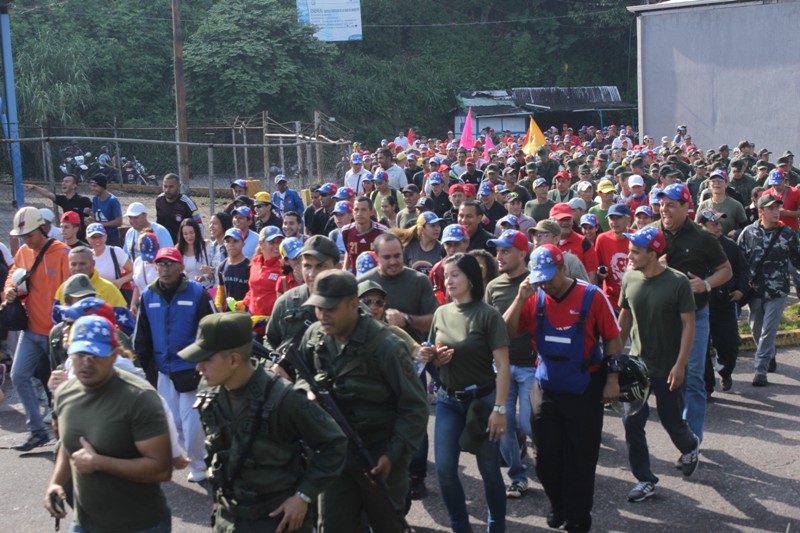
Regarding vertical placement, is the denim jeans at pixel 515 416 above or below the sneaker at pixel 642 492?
above

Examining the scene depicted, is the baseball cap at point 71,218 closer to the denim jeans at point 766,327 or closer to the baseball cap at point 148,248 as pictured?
the baseball cap at point 148,248

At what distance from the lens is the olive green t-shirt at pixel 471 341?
5.67m

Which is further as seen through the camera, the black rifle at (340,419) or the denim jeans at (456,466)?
the denim jeans at (456,466)

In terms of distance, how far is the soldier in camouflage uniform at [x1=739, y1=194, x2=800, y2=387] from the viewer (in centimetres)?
946

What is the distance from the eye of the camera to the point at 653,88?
103 feet

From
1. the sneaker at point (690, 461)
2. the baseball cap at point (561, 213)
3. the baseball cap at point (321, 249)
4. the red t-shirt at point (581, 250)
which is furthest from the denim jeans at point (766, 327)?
the baseball cap at point (321, 249)

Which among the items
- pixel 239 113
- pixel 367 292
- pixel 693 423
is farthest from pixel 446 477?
pixel 239 113

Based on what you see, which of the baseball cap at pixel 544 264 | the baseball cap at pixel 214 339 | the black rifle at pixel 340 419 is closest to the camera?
the baseball cap at pixel 214 339

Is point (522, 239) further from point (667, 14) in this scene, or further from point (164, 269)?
point (667, 14)

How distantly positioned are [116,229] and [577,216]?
6142 mm

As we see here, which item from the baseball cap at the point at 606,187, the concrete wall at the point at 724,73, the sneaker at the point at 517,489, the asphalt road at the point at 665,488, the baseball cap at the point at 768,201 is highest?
the concrete wall at the point at 724,73

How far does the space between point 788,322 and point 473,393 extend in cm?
725

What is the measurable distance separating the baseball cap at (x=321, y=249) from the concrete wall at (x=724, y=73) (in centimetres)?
2459

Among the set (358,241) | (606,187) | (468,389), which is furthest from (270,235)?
(606,187)
